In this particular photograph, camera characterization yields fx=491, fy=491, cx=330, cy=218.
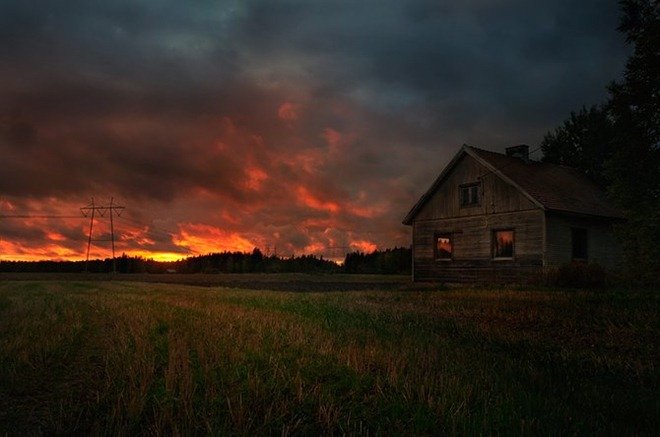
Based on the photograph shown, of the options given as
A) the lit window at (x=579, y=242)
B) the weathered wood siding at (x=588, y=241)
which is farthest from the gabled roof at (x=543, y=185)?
the lit window at (x=579, y=242)

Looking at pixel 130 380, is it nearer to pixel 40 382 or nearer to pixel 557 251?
pixel 40 382

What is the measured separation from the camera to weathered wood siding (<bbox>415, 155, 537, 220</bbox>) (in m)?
25.3

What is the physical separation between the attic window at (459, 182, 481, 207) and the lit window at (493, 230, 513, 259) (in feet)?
7.06

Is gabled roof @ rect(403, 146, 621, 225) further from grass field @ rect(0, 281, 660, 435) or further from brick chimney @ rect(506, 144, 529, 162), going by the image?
grass field @ rect(0, 281, 660, 435)

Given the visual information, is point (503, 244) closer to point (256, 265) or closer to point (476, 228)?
point (476, 228)

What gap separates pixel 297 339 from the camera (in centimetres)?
719

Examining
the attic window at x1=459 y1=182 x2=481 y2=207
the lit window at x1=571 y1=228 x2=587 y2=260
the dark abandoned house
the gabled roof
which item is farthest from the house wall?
the lit window at x1=571 y1=228 x2=587 y2=260

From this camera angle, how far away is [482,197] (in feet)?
87.7

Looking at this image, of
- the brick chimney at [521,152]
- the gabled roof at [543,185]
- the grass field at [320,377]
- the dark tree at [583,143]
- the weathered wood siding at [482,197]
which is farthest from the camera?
the dark tree at [583,143]

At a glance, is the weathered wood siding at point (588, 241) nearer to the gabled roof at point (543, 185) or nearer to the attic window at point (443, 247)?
the gabled roof at point (543, 185)

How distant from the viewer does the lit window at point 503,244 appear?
25375 millimetres

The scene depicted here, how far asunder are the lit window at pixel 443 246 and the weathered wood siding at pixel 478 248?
0.31 m

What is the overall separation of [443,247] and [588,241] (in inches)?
301

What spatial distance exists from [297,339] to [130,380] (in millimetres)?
2695
